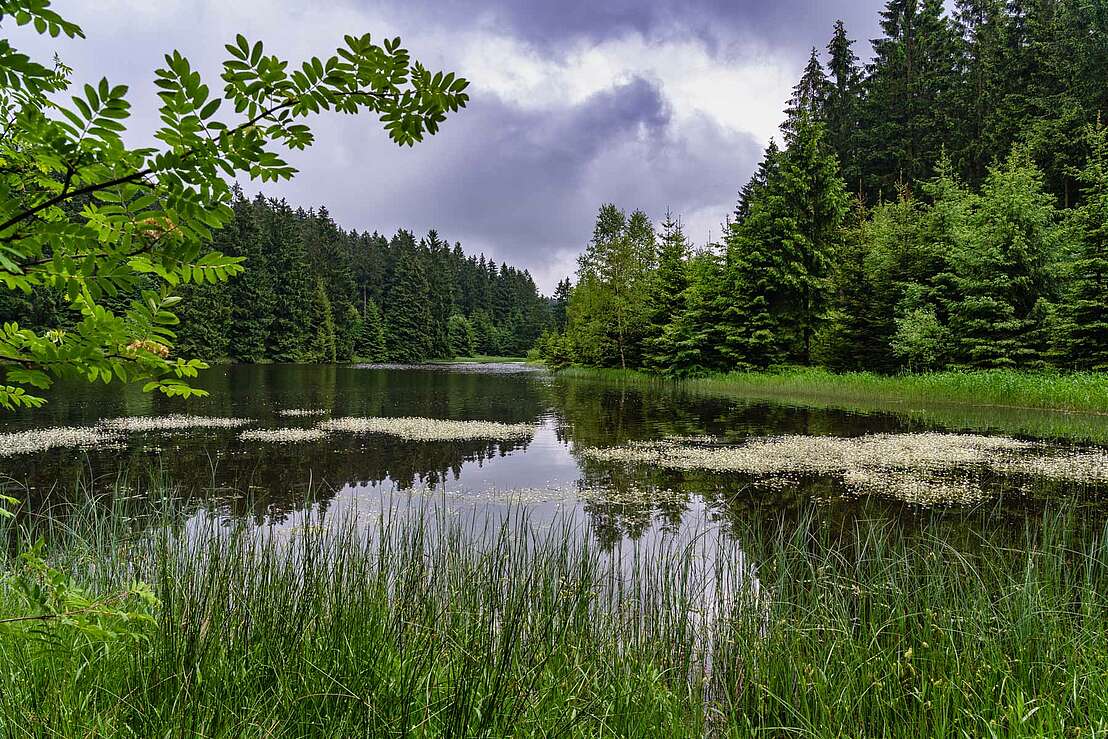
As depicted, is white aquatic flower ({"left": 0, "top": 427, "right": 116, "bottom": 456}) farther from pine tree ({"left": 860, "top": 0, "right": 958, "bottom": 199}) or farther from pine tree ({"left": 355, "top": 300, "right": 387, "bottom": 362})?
pine tree ({"left": 355, "top": 300, "right": 387, "bottom": 362})

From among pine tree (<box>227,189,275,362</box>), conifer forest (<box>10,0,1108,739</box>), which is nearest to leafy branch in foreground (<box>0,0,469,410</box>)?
conifer forest (<box>10,0,1108,739</box>)

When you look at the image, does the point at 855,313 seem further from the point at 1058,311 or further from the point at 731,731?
the point at 731,731

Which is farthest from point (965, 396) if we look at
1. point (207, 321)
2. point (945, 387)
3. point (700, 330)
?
point (207, 321)

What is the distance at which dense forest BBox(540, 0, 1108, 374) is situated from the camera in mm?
22109

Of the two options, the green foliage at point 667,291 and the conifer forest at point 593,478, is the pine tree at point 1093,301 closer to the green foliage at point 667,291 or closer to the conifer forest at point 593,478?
the conifer forest at point 593,478

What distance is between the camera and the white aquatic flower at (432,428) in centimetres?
1445

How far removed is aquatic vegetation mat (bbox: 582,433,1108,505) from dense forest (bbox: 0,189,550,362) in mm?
42644

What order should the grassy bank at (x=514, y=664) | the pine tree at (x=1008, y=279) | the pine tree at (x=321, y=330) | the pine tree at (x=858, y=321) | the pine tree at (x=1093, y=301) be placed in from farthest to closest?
1. the pine tree at (x=321, y=330)
2. the pine tree at (x=858, y=321)
3. the pine tree at (x=1008, y=279)
4. the pine tree at (x=1093, y=301)
5. the grassy bank at (x=514, y=664)

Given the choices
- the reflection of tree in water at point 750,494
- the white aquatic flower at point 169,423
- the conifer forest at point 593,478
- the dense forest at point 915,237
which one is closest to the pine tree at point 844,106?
the dense forest at point 915,237

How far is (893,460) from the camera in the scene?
10.9m

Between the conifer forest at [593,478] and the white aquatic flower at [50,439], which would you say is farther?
the white aquatic flower at [50,439]

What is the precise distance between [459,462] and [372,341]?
203 ft

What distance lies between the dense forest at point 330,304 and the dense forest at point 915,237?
28877 millimetres

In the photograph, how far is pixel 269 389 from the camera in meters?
26.9
